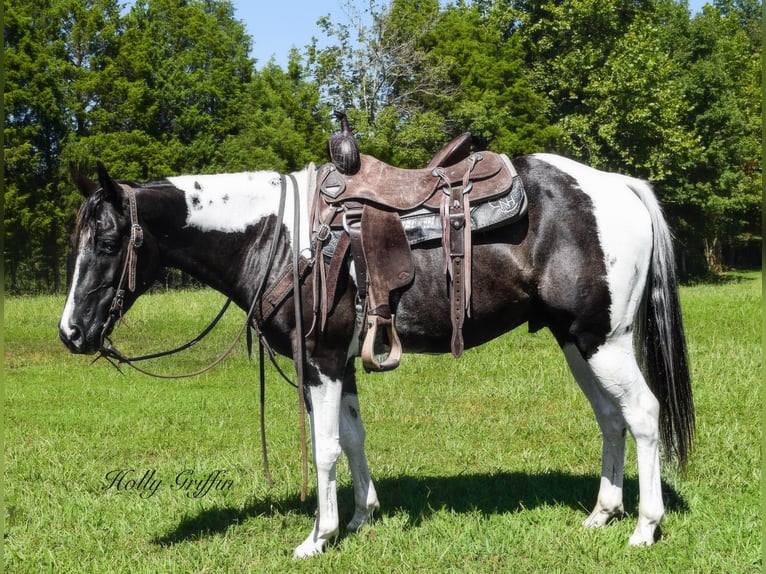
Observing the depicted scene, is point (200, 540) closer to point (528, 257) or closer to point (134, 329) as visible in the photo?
point (528, 257)

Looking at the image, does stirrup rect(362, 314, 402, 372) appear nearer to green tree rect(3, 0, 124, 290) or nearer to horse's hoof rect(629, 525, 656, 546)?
horse's hoof rect(629, 525, 656, 546)

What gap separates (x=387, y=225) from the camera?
409 cm

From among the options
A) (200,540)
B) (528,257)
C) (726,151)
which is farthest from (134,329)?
(726,151)

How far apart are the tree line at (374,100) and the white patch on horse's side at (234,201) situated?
2043 cm

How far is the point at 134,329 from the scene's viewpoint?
531 inches

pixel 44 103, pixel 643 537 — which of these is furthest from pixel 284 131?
pixel 643 537

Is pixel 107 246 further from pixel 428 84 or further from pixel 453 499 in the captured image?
pixel 428 84

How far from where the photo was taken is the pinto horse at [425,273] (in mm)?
4137

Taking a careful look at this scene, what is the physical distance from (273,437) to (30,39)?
27612mm

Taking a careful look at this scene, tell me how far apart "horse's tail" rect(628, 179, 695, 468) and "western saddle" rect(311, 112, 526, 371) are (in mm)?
959

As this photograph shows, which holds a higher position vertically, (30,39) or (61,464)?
(30,39)

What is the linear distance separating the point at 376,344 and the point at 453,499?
1.45 m

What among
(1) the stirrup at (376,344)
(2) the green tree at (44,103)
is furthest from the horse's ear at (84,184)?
(2) the green tree at (44,103)

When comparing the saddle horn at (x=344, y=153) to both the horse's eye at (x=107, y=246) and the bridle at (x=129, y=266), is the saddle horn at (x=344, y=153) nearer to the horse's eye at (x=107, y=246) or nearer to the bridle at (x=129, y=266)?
the bridle at (x=129, y=266)
